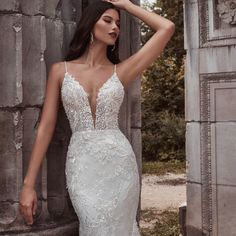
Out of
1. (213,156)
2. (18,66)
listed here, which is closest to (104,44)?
(18,66)

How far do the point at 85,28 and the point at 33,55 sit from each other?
0.30 m

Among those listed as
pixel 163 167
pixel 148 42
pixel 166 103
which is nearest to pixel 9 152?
pixel 148 42

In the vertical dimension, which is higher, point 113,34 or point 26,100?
point 113,34

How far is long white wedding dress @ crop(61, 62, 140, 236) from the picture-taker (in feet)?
8.57

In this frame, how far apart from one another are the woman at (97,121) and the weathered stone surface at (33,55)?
0.21 ft

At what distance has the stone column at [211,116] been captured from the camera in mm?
5645

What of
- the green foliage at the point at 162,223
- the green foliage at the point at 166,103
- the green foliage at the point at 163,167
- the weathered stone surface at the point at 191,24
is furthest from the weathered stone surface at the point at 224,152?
the green foliage at the point at 166,103

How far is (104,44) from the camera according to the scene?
2748 mm

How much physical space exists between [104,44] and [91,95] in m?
0.28

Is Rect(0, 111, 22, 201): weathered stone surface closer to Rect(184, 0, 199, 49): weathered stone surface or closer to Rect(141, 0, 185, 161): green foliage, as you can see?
Rect(184, 0, 199, 49): weathered stone surface

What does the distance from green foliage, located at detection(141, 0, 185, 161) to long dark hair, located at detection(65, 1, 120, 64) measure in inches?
532

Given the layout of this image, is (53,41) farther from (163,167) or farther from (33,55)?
(163,167)

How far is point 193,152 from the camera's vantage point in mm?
6000

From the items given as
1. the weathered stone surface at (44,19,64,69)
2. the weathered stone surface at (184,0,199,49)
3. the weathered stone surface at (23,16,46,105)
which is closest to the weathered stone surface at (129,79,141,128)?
the weathered stone surface at (44,19,64,69)
